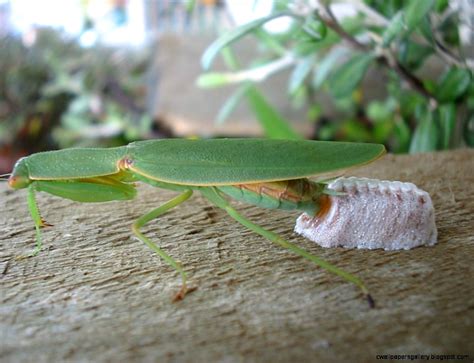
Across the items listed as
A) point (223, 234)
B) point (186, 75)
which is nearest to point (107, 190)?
point (223, 234)

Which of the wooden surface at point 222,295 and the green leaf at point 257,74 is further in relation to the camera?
the green leaf at point 257,74

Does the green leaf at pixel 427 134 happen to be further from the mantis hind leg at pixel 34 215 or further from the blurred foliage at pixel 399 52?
the mantis hind leg at pixel 34 215

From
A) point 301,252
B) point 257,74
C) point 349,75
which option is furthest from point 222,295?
point 257,74

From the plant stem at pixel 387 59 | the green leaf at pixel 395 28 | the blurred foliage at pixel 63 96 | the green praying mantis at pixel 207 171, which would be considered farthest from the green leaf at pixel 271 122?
the blurred foliage at pixel 63 96

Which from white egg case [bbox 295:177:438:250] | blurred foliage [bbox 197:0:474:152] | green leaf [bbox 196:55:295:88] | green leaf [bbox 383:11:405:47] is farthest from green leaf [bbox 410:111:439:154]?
white egg case [bbox 295:177:438:250]

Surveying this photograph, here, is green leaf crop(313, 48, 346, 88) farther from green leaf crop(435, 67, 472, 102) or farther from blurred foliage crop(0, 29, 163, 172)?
blurred foliage crop(0, 29, 163, 172)

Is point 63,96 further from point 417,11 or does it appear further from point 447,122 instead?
point 417,11
